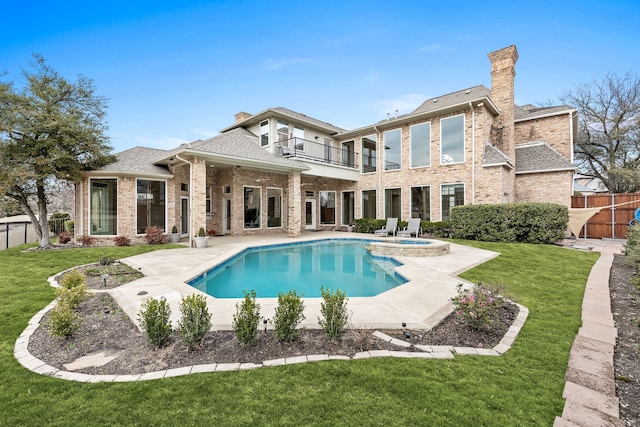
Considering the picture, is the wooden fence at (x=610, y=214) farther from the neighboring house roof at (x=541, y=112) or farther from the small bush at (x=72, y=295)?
the small bush at (x=72, y=295)

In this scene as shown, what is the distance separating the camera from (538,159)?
49.9 ft

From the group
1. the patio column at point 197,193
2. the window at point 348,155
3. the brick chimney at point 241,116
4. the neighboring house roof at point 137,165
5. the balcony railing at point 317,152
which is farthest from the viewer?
the brick chimney at point 241,116

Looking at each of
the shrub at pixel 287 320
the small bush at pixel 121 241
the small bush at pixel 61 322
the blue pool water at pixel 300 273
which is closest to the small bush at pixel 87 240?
the small bush at pixel 121 241

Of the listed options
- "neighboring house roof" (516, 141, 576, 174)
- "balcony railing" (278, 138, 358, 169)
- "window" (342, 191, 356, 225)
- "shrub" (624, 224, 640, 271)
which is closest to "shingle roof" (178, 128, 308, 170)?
"balcony railing" (278, 138, 358, 169)

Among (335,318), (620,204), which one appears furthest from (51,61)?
(620,204)

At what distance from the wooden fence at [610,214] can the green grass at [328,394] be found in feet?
46.8

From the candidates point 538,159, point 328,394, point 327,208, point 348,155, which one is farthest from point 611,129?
point 328,394

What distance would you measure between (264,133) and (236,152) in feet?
13.1

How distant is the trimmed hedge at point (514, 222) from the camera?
11156mm

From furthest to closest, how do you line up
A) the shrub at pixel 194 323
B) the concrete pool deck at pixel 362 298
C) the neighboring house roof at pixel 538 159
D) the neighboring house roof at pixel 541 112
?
the neighboring house roof at pixel 541 112, the neighboring house roof at pixel 538 159, the concrete pool deck at pixel 362 298, the shrub at pixel 194 323

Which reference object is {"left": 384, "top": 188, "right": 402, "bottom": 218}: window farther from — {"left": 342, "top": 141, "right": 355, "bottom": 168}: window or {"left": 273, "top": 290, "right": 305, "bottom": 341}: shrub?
{"left": 273, "top": 290, "right": 305, "bottom": 341}: shrub

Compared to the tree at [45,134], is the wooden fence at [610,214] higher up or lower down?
lower down

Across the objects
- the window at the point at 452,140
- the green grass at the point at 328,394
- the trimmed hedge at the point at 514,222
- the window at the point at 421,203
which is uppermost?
the window at the point at 452,140

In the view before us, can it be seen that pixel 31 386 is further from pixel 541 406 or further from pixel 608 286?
pixel 608 286
